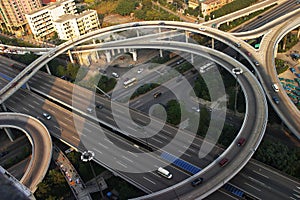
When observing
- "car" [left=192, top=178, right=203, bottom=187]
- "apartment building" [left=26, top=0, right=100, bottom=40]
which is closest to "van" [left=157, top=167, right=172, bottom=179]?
"car" [left=192, top=178, right=203, bottom=187]

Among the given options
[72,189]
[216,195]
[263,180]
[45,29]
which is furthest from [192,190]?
[45,29]

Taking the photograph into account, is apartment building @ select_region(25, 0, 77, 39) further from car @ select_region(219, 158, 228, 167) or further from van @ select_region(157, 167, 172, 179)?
car @ select_region(219, 158, 228, 167)

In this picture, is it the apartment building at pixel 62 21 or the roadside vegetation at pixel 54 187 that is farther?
the apartment building at pixel 62 21

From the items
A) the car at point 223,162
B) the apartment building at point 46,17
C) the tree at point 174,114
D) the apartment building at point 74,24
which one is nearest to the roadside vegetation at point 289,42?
the tree at point 174,114

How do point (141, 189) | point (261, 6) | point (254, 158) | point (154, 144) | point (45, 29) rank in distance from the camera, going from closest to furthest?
point (141, 189) < point (254, 158) < point (154, 144) < point (261, 6) < point (45, 29)

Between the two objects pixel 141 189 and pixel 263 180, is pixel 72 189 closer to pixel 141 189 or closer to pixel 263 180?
pixel 141 189

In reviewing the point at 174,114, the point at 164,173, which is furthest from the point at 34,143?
the point at 174,114

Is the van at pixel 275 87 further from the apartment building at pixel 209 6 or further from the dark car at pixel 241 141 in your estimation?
the apartment building at pixel 209 6
